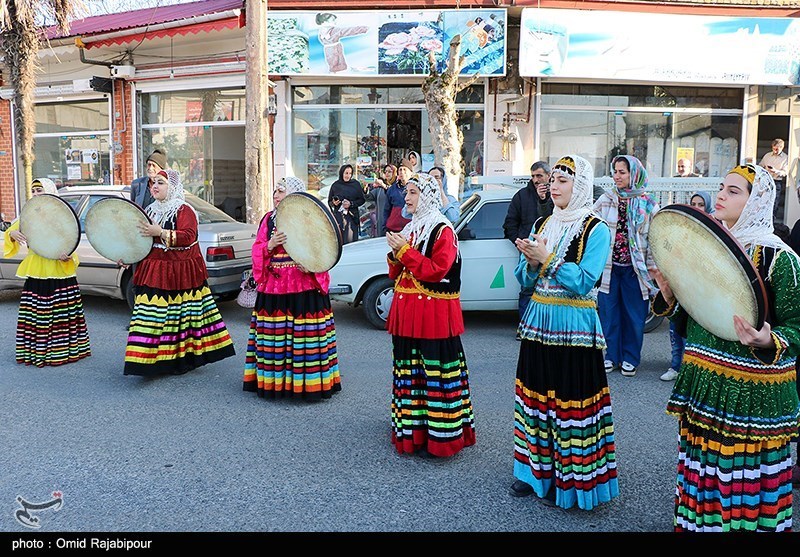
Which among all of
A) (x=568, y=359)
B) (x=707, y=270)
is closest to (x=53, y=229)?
(x=568, y=359)

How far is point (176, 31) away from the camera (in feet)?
43.5

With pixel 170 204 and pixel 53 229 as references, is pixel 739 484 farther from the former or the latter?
pixel 53 229

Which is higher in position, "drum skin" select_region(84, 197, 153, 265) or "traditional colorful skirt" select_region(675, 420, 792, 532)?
"drum skin" select_region(84, 197, 153, 265)

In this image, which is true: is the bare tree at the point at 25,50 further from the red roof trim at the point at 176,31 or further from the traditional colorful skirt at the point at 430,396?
the traditional colorful skirt at the point at 430,396

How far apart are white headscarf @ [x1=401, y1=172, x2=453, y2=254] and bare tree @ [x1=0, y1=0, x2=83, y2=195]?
29.3 ft

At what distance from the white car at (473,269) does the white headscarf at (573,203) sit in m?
4.31

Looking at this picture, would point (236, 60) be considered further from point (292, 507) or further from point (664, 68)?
point (292, 507)

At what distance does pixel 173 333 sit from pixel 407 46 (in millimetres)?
7885

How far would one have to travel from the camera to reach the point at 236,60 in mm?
13906

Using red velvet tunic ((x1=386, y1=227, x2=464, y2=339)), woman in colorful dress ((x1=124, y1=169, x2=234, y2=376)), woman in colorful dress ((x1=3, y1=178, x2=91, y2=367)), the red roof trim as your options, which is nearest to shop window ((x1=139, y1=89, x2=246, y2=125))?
the red roof trim

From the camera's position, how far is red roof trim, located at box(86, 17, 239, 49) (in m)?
12.5

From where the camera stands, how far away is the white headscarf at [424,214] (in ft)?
14.6

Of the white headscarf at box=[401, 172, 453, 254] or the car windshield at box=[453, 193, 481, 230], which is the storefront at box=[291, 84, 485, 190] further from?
the white headscarf at box=[401, 172, 453, 254]
